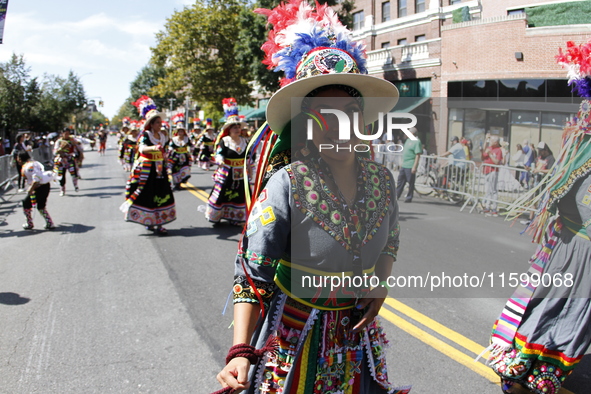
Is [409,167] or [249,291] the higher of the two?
[249,291]

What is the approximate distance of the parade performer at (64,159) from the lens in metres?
14.5

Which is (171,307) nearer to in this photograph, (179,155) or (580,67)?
(580,67)

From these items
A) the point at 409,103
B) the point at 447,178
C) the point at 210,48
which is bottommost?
the point at 447,178

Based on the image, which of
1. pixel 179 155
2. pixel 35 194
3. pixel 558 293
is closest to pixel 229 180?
pixel 35 194

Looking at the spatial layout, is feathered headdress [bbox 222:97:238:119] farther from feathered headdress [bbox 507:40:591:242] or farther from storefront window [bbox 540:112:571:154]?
storefront window [bbox 540:112:571:154]

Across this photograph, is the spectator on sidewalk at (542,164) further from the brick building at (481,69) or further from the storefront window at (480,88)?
the storefront window at (480,88)

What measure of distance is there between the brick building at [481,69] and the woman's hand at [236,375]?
17304 mm

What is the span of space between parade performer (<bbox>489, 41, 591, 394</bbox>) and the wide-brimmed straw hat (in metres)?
1.80

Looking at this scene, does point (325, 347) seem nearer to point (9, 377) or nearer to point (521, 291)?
point (521, 291)

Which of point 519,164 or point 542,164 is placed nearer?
point 542,164

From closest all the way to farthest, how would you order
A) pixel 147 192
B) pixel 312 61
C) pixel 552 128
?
pixel 312 61 < pixel 147 192 < pixel 552 128

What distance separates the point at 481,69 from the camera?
801 inches

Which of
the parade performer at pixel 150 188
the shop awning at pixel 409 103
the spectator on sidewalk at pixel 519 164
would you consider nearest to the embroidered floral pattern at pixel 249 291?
the parade performer at pixel 150 188

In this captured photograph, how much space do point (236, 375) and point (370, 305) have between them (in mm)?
637
